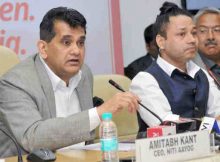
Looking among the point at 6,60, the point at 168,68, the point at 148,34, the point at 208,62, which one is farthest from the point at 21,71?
the point at 148,34

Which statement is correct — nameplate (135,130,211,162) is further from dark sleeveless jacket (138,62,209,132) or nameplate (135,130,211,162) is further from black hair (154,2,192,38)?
black hair (154,2,192,38)

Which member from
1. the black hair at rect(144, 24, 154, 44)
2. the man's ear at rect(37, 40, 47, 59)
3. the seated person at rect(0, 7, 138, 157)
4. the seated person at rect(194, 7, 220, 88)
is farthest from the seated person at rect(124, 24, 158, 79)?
the man's ear at rect(37, 40, 47, 59)

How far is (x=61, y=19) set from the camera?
2518 mm

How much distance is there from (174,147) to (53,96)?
898 mm

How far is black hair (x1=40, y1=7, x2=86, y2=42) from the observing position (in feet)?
8.21

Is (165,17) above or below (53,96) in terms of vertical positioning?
above

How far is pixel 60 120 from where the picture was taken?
222cm

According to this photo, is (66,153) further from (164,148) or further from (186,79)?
(186,79)

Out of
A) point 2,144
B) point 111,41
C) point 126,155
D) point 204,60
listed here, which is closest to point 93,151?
point 126,155

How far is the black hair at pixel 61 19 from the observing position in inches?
98.6

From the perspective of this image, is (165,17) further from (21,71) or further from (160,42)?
(21,71)

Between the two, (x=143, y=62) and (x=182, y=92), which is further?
(x=143, y=62)

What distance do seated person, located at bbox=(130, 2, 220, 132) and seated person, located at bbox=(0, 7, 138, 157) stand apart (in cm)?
32

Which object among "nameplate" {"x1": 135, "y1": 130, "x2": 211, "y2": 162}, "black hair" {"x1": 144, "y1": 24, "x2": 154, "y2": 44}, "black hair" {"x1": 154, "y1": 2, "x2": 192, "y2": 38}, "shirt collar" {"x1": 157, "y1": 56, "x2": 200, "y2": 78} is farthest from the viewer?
"black hair" {"x1": 144, "y1": 24, "x2": 154, "y2": 44}
